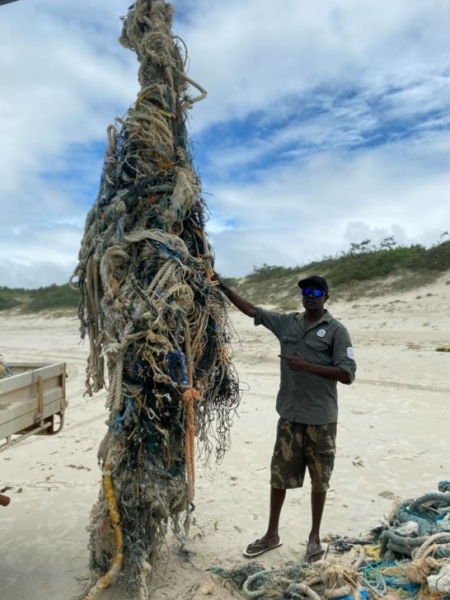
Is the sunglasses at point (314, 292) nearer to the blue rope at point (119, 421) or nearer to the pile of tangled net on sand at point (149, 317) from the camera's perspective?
the pile of tangled net on sand at point (149, 317)

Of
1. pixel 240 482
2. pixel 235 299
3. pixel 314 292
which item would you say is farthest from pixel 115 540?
pixel 240 482

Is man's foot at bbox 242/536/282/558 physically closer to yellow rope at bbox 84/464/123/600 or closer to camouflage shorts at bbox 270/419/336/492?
camouflage shorts at bbox 270/419/336/492

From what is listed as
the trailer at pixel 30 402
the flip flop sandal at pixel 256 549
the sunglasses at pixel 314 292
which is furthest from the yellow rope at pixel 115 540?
the sunglasses at pixel 314 292

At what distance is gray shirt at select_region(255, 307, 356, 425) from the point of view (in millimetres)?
3844

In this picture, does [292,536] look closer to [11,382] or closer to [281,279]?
[11,382]

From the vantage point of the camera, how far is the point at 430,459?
5.85m

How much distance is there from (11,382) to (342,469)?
3736 millimetres

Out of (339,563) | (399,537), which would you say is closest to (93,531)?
(339,563)

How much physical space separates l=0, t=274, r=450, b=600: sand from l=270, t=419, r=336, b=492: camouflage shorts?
56 centimetres

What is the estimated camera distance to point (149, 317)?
3.22 meters

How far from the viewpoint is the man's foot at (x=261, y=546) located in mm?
3946

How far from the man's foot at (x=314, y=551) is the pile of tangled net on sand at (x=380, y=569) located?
5 cm

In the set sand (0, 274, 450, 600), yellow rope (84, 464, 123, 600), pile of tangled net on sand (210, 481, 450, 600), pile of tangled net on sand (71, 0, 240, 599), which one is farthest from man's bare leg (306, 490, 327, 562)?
yellow rope (84, 464, 123, 600)

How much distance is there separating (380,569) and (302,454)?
88 centimetres
